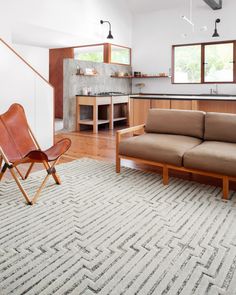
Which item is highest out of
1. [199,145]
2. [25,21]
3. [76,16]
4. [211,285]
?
[76,16]

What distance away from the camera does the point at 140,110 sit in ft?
20.7

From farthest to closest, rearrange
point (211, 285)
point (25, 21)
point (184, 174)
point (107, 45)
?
point (107, 45) → point (25, 21) → point (184, 174) → point (211, 285)

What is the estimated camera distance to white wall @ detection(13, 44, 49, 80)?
10.5 metres

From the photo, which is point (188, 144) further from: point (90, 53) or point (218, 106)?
point (90, 53)

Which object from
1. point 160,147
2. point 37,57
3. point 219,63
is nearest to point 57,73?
point 37,57

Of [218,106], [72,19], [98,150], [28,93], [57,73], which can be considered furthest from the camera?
[57,73]

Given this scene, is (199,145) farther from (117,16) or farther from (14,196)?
(117,16)

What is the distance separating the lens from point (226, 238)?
7.64 ft

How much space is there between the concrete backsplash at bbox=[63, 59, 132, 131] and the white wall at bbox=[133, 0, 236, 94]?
44.2 inches

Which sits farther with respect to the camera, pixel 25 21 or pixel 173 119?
pixel 25 21

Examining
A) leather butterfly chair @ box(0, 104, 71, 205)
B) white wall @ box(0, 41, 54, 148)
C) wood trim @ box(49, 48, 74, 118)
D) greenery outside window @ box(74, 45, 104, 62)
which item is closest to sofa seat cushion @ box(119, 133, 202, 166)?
leather butterfly chair @ box(0, 104, 71, 205)

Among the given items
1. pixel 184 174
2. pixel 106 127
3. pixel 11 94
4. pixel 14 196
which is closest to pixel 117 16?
pixel 106 127

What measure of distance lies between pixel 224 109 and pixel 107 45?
3926 mm

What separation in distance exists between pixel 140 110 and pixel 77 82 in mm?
2136
